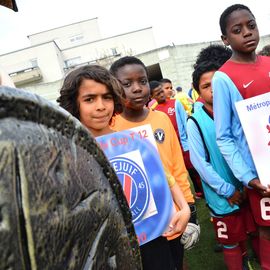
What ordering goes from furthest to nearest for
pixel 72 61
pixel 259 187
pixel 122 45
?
pixel 72 61 → pixel 122 45 → pixel 259 187

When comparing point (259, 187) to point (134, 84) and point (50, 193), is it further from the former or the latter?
point (50, 193)

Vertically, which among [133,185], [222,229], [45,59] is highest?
[45,59]

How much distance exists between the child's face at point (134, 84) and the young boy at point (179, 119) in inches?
93.9

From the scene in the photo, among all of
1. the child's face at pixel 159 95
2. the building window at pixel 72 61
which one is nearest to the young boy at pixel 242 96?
the child's face at pixel 159 95

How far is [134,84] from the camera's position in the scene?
2.12 m

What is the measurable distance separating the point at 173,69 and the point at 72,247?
65.3 feet

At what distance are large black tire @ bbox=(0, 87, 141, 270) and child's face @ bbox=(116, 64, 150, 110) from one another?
4.94 feet

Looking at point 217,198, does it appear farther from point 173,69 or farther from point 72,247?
point 173,69

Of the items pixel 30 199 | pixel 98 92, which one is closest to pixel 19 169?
pixel 30 199

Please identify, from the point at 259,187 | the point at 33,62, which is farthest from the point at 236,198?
the point at 33,62

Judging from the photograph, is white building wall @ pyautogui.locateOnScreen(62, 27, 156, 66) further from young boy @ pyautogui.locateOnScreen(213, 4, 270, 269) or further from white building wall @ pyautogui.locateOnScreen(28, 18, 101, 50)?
young boy @ pyautogui.locateOnScreen(213, 4, 270, 269)

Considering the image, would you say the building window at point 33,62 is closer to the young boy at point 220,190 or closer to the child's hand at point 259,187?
the young boy at point 220,190

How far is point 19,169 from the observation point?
41 centimetres

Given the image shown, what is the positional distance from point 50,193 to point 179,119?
4.24 m
